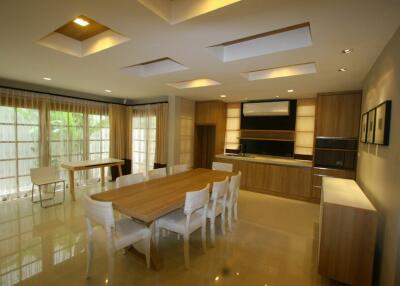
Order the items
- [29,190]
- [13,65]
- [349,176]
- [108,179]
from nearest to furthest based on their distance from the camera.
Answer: [13,65] → [349,176] → [29,190] → [108,179]

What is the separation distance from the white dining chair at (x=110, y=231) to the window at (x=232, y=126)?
426cm

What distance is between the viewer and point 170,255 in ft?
8.01

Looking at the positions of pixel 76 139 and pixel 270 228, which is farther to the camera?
pixel 76 139

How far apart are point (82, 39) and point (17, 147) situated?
330 centimetres

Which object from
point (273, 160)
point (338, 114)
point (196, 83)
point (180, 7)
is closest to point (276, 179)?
point (273, 160)

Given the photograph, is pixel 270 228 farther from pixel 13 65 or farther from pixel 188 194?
pixel 13 65

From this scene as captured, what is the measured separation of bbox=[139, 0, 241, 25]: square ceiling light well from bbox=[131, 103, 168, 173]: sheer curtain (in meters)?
3.91

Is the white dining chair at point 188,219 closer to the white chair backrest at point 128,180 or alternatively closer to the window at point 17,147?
the white chair backrest at point 128,180

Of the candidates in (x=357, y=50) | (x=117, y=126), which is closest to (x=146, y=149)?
(x=117, y=126)

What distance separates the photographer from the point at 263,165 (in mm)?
4973

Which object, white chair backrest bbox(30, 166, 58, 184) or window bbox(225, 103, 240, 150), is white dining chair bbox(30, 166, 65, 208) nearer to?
white chair backrest bbox(30, 166, 58, 184)

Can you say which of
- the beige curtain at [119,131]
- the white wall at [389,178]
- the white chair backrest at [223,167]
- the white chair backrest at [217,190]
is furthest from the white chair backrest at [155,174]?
the beige curtain at [119,131]

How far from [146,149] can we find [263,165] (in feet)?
11.2

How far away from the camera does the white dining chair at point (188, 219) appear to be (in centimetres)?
216
